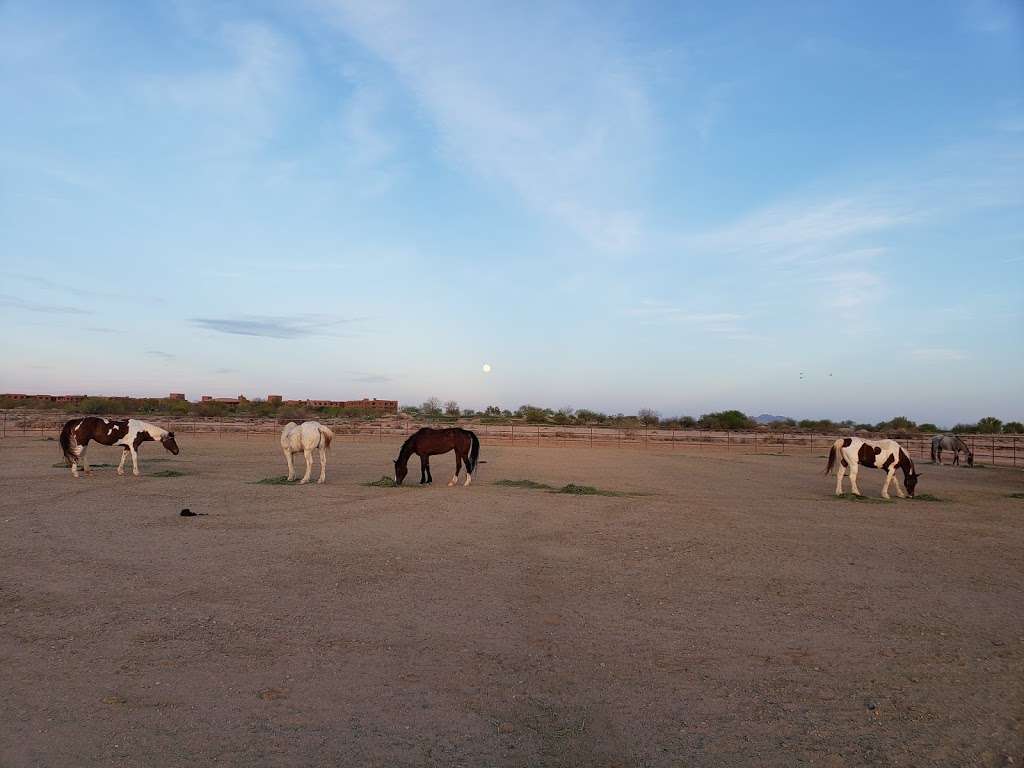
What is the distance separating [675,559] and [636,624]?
2924 mm

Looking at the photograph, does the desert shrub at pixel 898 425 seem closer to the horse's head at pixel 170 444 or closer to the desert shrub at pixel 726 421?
the desert shrub at pixel 726 421

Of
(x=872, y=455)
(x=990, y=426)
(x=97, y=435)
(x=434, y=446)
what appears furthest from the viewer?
(x=990, y=426)

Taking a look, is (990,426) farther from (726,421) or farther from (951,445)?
(951,445)

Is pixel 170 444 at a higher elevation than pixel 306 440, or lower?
lower

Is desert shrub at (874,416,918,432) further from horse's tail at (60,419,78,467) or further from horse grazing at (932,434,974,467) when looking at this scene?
horse's tail at (60,419,78,467)

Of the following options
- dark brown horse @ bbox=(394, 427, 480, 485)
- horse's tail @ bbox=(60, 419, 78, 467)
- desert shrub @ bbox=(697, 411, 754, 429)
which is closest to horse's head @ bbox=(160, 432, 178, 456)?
horse's tail @ bbox=(60, 419, 78, 467)

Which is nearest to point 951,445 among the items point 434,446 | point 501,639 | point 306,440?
point 434,446

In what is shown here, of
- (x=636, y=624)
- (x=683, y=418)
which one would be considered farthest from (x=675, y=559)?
(x=683, y=418)

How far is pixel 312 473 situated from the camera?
18.8 metres

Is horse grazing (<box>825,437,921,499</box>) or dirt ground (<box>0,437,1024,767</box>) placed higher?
horse grazing (<box>825,437,921,499</box>)

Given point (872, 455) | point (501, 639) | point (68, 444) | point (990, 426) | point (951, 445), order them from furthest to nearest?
1. point (990, 426)
2. point (951, 445)
3. point (68, 444)
4. point (872, 455)
5. point (501, 639)

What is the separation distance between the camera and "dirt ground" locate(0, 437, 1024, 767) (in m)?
4.04

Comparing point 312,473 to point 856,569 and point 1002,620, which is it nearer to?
point 856,569

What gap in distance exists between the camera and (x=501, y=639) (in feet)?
19.0
